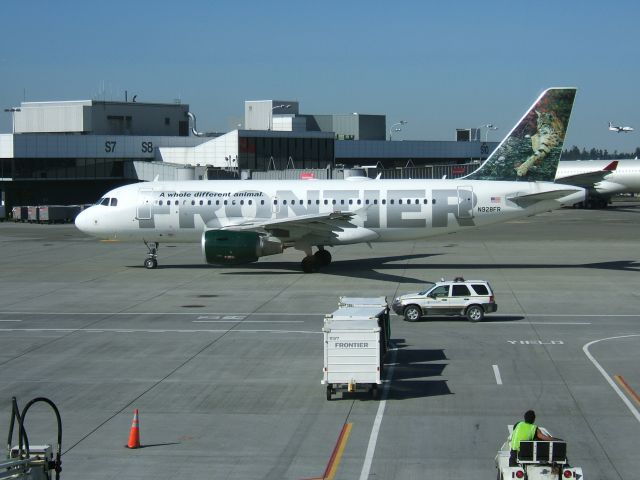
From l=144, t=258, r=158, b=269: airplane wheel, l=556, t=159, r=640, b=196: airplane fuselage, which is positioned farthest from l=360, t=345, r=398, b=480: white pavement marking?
l=556, t=159, r=640, b=196: airplane fuselage

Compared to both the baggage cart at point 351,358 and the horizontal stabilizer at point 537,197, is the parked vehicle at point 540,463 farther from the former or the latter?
the horizontal stabilizer at point 537,197

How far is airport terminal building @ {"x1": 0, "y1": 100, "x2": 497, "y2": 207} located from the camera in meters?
98.7

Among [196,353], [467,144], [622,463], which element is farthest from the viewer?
[467,144]

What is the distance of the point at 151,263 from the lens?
50781 mm

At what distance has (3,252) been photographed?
62125 mm

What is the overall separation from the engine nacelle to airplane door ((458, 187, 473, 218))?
10563 mm

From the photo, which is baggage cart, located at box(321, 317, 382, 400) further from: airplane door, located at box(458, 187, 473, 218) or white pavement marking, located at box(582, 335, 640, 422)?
airplane door, located at box(458, 187, 473, 218)

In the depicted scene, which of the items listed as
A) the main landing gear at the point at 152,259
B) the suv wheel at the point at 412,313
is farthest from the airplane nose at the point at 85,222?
the suv wheel at the point at 412,313

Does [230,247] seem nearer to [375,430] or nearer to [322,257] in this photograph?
[322,257]

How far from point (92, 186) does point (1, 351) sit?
82.3 meters

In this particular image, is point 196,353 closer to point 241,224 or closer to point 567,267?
point 241,224

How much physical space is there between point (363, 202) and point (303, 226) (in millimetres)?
4128

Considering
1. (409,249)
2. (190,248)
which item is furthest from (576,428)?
(190,248)

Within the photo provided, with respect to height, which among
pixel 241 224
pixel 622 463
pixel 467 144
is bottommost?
pixel 622 463
